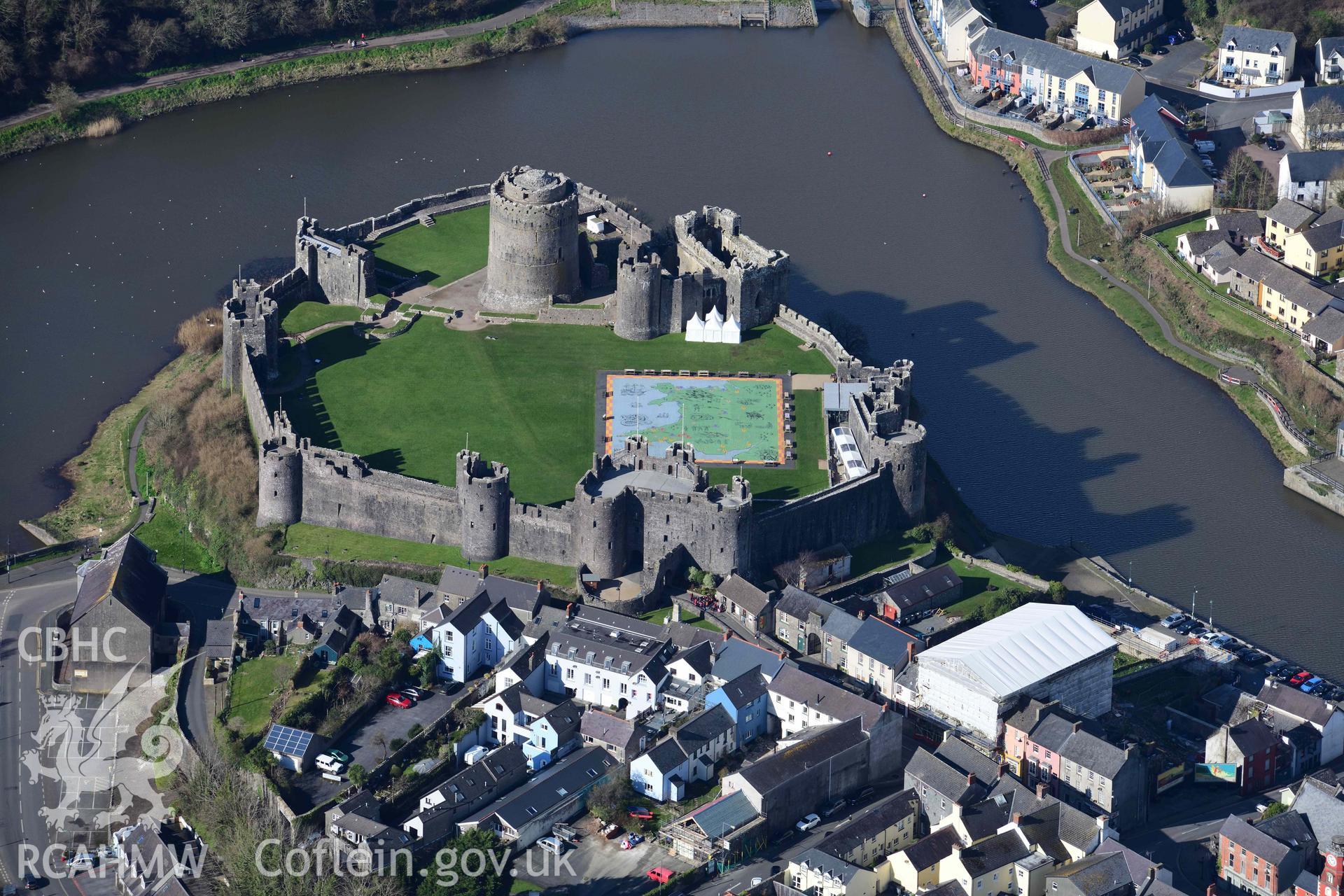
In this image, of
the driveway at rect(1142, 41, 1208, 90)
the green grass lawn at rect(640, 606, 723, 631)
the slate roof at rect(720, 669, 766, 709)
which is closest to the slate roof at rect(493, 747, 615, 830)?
the slate roof at rect(720, 669, 766, 709)

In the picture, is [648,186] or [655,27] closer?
[648,186]

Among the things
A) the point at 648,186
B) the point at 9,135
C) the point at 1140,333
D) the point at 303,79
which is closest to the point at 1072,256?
the point at 1140,333

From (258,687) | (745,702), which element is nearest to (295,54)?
(258,687)

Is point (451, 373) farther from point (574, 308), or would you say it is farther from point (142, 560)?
point (142, 560)

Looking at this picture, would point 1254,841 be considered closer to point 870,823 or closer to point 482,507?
point 870,823

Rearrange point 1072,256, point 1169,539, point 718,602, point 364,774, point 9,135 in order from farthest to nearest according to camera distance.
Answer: point 9,135
point 1072,256
point 1169,539
point 718,602
point 364,774

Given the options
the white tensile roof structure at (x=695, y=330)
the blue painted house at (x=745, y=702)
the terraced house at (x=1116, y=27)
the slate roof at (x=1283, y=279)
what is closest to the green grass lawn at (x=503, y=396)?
the white tensile roof structure at (x=695, y=330)

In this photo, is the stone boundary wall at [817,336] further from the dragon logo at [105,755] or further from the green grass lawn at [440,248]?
the dragon logo at [105,755]
